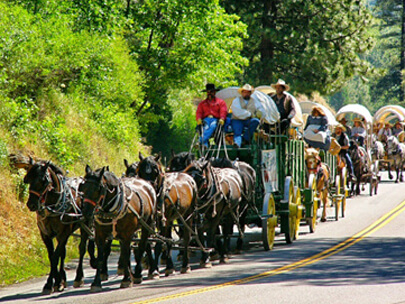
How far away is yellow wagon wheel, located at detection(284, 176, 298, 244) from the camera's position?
1620cm

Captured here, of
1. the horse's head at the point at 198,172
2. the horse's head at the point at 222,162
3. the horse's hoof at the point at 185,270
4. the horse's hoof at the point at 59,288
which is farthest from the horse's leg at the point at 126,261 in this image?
the horse's head at the point at 222,162

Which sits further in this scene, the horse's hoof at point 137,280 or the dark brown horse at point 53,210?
the horse's hoof at point 137,280

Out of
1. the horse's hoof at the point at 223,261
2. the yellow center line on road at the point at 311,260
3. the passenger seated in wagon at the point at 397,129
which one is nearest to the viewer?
the yellow center line on road at the point at 311,260

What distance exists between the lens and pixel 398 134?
3991 cm

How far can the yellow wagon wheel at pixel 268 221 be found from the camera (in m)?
15.0

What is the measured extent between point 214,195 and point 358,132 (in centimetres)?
1812

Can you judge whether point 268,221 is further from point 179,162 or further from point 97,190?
point 97,190

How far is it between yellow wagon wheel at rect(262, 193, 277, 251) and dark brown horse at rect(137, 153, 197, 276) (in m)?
2.30

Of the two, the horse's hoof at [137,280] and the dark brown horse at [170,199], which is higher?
the dark brown horse at [170,199]

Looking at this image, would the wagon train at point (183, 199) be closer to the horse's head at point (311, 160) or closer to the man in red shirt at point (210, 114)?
the horse's head at point (311, 160)

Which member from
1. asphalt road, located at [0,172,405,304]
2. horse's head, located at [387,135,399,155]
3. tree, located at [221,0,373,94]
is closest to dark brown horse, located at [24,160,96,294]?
asphalt road, located at [0,172,405,304]

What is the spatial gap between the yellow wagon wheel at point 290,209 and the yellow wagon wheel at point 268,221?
0.58m

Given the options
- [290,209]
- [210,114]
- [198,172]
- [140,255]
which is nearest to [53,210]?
[140,255]

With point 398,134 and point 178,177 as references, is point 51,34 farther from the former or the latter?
point 398,134
